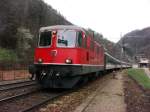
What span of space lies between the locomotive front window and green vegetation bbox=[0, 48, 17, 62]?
74.8 ft

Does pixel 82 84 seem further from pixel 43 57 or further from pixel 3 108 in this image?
pixel 3 108

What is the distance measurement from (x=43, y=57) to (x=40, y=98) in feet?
10.7

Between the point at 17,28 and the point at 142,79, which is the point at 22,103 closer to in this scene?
the point at 142,79

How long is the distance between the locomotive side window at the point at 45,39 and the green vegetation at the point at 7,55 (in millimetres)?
21932

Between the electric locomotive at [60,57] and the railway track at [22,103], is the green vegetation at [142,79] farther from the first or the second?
the railway track at [22,103]

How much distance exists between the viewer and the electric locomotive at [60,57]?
17.6 metres

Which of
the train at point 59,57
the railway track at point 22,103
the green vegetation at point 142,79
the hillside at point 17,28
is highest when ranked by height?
the hillside at point 17,28

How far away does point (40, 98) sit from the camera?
15547mm

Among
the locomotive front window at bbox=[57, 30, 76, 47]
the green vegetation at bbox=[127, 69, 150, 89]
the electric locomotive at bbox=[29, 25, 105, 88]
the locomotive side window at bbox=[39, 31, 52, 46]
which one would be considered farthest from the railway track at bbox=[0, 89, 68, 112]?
the green vegetation at bbox=[127, 69, 150, 89]

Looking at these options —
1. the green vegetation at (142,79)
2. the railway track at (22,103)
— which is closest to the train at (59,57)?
the railway track at (22,103)

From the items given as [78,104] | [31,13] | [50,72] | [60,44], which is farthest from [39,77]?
[31,13]

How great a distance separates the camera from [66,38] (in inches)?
723

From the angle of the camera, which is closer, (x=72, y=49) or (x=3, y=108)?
(x=3, y=108)

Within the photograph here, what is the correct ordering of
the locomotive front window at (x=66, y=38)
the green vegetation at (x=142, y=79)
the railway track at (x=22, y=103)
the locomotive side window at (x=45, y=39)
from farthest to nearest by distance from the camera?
the green vegetation at (x=142, y=79) < the locomotive side window at (x=45, y=39) < the locomotive front window at (x=66, y=38) < the railway track at (x=22, y=103)
